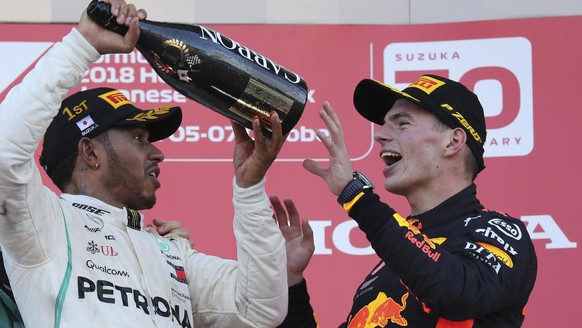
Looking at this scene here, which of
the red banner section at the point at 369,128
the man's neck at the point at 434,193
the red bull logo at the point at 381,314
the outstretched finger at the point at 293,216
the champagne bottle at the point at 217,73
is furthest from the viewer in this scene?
the red banner section at the point at 369,128

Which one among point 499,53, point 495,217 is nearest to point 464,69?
point 499,53

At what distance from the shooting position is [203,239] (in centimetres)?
347

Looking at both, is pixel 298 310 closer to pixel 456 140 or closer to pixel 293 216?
pixel 293 216

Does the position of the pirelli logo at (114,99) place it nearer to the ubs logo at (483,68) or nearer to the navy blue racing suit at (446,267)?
the navy blue racing suit at (446,267)

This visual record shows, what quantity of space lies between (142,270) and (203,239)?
105cm

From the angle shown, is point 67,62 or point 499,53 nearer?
point 67,62

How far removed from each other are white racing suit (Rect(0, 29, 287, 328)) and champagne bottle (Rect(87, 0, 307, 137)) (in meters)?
0.15

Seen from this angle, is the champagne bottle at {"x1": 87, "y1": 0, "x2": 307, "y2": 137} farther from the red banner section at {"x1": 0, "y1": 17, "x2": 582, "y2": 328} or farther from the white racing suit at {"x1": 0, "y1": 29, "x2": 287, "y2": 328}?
the red banner section at {"x1": 0, "y1": 17, "x2": 582, "y2": 328}

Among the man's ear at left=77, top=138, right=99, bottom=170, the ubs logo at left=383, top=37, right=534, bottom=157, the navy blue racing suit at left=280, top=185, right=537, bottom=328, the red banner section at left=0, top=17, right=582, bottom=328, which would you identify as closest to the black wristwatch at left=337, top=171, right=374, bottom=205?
the navy blue racing suit at left=280, top=185, right=537, bottom=328

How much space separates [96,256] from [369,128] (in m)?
1.34

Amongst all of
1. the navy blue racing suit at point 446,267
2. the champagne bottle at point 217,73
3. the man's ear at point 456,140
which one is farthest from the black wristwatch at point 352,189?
the man's ear at point 456,140

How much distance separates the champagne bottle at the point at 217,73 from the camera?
7.55ft

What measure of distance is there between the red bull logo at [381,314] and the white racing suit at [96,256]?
0.16 meters

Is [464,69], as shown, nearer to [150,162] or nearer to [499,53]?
[499,53]
